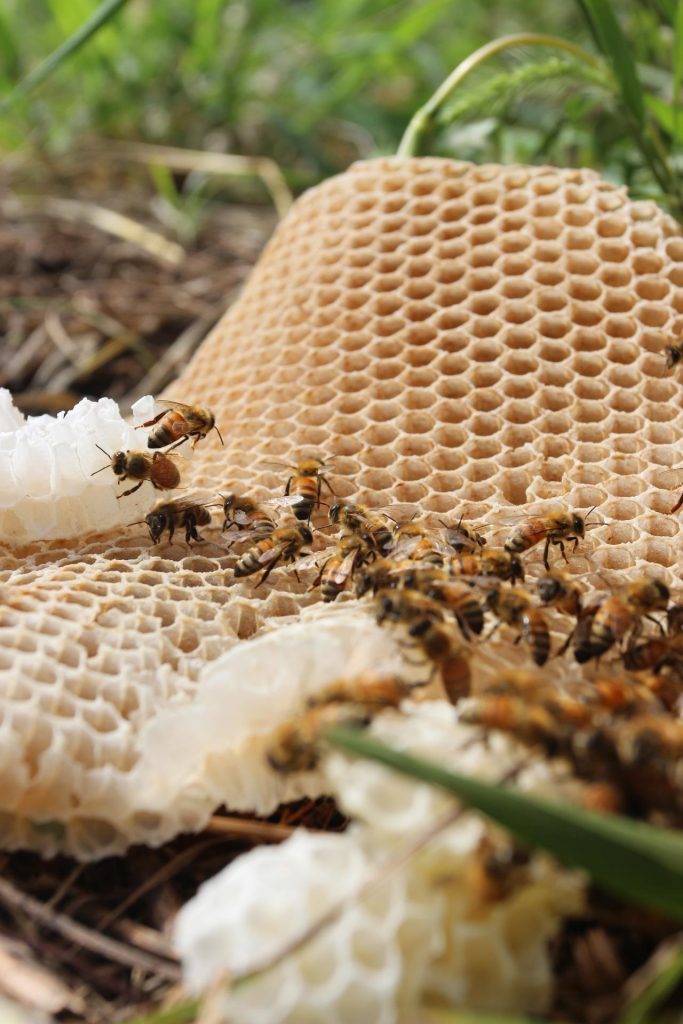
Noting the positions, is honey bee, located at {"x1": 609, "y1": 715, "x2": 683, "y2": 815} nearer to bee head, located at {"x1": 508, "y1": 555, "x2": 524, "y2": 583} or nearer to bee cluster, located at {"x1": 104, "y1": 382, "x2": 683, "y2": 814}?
bee cluster, located at {"x1": 104, "y1": 382, "x2": 683, "y2": 814}

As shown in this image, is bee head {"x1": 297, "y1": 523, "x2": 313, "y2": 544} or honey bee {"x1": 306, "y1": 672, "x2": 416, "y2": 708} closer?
honey bee {"x1": 306, "y1": 672, "x2": 416, "y2": 708}

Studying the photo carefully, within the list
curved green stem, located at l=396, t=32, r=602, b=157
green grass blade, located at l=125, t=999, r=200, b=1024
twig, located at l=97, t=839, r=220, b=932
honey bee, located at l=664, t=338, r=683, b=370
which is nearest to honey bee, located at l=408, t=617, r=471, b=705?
twig, located at l=97, t=839, r=220, b=932

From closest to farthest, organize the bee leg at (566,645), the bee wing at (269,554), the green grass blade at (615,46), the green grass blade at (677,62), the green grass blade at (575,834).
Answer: the green grass blade at (575,834) → the bee leg at (566,645) → the bee wing at (269,554) → the green grass blade at (615,46) → the green grass blade at (677,62)

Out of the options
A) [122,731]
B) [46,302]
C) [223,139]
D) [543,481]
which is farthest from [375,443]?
[223,139]

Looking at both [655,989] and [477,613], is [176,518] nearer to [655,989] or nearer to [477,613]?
[477,613]

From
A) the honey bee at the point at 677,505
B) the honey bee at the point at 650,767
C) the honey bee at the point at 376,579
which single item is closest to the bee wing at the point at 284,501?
the honey bee at the point at 376,579

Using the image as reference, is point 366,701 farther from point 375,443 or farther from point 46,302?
point 46,302

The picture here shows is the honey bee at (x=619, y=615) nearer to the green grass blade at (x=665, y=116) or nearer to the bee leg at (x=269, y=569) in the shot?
the bee leg at (x=269, y=569)
